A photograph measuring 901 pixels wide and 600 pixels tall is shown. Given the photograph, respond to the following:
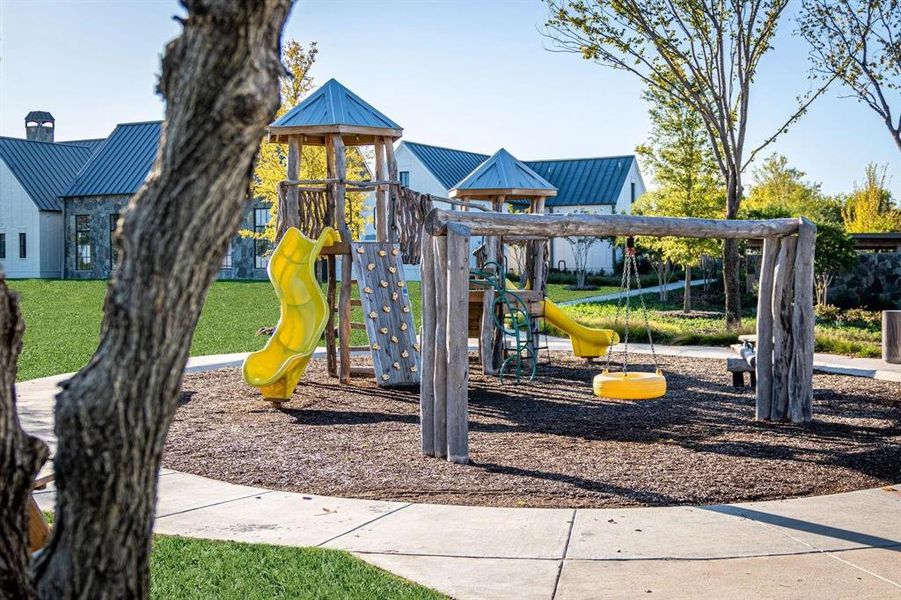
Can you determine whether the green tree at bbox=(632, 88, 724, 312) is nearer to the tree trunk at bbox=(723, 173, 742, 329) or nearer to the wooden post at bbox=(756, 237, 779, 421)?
the tree trunk at bbox=(723, 173, 742, 329)

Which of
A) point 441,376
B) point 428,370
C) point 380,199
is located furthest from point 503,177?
point 441,376

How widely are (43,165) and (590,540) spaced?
4851 cm

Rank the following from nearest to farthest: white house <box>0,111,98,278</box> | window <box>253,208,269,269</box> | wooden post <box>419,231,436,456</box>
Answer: wooden post <box>419,231,436,456</box> → window <box>253,208,269,269</box> → white house <box>0,111,98,278</box>

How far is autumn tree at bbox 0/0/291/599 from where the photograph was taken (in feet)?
8.43

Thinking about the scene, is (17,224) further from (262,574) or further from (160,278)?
(160,278)

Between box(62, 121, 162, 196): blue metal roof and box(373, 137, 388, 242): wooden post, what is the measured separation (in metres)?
32.6

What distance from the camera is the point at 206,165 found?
8.49 ft

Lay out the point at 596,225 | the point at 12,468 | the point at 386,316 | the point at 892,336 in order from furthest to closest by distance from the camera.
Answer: the point at 892,336, the point at 386,316, the point at 596,225, the point at 12,468

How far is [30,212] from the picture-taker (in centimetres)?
4766

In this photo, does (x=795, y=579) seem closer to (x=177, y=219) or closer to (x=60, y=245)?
(x=177, y=219)

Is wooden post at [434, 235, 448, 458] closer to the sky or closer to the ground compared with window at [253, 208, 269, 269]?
closer to the ground

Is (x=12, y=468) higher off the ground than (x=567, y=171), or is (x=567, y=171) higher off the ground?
(x=567, y=171)

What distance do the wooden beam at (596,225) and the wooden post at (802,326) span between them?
0.20m

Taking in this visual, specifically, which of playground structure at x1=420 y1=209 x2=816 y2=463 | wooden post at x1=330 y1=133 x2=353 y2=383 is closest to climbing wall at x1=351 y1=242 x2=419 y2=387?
wooden post at x1=330 y1=133 x2=353 y2=383
